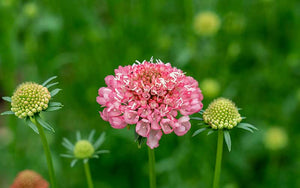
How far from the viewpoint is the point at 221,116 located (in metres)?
2.09

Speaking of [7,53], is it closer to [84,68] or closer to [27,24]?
[27,24]

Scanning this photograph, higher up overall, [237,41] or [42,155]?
[237,41]

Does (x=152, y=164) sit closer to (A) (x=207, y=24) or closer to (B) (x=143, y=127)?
(B) (x=143, y=127)

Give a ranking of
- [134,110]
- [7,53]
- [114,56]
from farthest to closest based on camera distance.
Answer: [114,56] < [7,53] < [134,110]

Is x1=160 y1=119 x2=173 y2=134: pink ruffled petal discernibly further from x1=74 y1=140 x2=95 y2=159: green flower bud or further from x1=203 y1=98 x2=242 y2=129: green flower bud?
x1=74 y1=140 x2=95 y2=159: green flower bud

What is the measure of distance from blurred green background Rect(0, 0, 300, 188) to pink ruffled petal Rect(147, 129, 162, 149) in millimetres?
2013

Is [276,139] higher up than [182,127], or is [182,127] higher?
[276,139]

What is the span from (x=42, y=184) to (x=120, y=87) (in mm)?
773

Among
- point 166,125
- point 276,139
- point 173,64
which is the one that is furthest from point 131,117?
point 173,64

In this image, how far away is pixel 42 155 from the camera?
4.12 metres

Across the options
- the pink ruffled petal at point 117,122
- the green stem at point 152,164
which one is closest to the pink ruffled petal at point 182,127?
the green stem at point 152,164

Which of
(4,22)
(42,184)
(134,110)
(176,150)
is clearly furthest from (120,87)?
(4,22)

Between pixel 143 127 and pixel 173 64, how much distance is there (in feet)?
9.26

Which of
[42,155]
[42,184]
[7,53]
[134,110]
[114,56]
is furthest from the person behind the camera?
[114,56]
